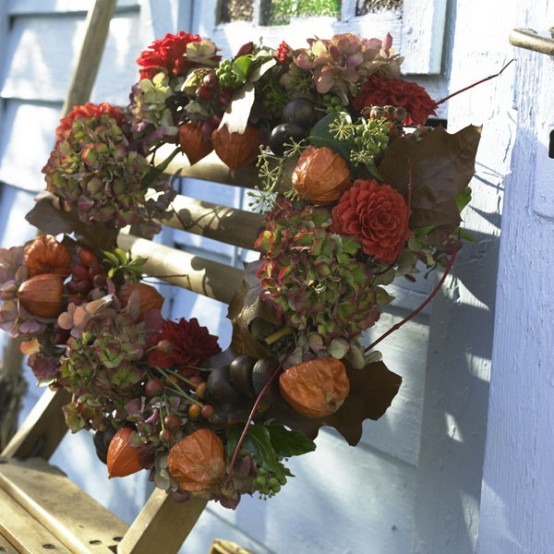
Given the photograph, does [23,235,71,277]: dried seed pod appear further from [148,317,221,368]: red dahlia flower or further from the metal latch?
the metal latch

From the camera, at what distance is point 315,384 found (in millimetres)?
929

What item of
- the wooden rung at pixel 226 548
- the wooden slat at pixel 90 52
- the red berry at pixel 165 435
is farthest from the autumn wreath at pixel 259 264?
the wooden slat at pixel 90 52

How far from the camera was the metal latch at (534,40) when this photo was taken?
0.85 meters

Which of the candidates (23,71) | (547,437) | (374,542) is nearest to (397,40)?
(547,437)

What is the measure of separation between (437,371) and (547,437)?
1.01 feet

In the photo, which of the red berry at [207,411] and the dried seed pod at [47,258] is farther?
the dried seed pod at [47,258]

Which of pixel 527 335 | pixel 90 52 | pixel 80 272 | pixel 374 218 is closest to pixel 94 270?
pixel 80 272

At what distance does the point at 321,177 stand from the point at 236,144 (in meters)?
0.21

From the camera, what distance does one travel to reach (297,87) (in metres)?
1.05

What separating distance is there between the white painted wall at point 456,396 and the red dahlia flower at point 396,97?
10 cm

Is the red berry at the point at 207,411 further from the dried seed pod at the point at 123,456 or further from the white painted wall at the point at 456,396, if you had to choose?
the white painted wall at the point at 456,396

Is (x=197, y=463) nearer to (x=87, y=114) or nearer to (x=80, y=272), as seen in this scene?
(x=80, y=272)

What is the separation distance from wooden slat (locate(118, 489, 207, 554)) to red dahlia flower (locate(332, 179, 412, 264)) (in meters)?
0.41

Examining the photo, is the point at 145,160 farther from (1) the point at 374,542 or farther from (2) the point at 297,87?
(1) the point at 374,542
